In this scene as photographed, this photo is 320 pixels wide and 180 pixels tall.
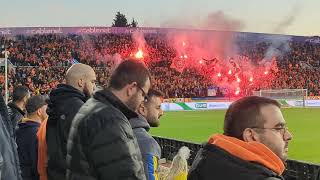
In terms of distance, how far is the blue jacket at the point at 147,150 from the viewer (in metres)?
3.77

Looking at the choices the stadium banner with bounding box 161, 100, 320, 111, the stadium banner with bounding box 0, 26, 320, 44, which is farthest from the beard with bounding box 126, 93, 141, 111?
the stadium banner with bounding box 0, 26, 320, 44

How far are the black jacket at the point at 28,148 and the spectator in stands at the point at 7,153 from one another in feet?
6.36

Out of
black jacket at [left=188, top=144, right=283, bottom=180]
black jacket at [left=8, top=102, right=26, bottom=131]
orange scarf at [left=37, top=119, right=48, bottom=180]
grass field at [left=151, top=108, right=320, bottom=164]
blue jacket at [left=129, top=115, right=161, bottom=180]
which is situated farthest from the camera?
grass field at [left=151, top=108, right=320, bottom=164]

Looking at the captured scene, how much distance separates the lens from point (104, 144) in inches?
116

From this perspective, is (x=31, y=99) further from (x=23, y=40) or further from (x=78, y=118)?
(x=23, y=40)

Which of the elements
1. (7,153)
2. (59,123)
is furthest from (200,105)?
(7,153)

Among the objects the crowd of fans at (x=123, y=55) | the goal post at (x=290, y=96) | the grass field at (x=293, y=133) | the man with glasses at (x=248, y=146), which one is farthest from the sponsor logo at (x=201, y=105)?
the man with glasses at (x=248, y=146)

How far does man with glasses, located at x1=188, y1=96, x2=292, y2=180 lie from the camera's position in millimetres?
2250

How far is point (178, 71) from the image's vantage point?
54250 millimetres

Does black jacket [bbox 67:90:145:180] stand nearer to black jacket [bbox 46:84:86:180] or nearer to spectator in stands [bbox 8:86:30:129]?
black jacket [bbox 46:84:86:180]

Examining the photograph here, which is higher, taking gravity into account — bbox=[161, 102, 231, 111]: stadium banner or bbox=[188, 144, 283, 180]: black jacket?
bbox=[188, 144, 283, 180]: black jacket

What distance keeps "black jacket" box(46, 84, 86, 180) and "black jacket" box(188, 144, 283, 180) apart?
6.42 ft

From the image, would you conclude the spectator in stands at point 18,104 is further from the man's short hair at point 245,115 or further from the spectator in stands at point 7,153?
the man's short hair at point 245,115

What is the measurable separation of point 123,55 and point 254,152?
52209mm
